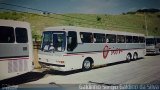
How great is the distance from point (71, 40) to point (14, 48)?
91.3 inches

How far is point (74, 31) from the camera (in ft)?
31.2

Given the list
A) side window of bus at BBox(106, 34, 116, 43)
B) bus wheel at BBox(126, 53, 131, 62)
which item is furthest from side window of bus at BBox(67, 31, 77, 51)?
bus wheel at BBox(126, 53, 131, 62)

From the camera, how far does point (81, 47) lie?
9734 mm

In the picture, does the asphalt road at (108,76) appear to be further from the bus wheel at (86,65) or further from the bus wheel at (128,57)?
the bus wheel at (128,57)

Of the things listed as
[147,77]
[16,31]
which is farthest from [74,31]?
[147,77]

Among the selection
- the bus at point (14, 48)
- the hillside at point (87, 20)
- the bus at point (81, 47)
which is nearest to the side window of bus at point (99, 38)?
the bus at point (81, 47)

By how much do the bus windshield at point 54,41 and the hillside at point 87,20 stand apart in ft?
1.38

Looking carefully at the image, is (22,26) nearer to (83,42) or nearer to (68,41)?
(68,41)

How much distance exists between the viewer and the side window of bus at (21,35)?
8.11 meters

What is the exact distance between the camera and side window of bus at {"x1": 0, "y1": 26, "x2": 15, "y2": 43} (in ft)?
25.1

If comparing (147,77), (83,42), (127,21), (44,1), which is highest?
(44,1)

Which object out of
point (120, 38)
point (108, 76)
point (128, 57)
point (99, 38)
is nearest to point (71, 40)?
point (99, 38)

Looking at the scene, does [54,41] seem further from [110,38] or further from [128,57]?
[128,57]

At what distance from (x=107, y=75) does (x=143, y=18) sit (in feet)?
8.78
